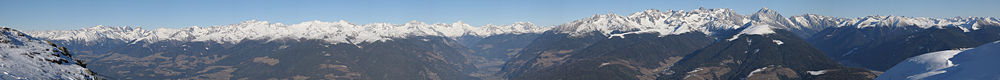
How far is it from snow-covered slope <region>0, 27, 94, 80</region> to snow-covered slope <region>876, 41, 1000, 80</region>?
124121mm

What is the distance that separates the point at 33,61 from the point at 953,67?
142m

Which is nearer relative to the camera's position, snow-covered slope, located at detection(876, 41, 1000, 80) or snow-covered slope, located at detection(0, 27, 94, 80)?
snow-covered slope, located at detection(0, 27, 94, 80)

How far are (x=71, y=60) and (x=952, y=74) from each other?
437 ft

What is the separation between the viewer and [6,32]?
7794 centimetres

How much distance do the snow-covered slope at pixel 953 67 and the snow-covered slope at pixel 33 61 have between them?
12412 cm

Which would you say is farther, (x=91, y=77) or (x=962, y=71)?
(x=962, y=71)

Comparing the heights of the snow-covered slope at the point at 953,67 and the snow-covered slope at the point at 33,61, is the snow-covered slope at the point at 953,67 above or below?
below

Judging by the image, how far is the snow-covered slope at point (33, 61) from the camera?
200ft

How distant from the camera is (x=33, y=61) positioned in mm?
65875

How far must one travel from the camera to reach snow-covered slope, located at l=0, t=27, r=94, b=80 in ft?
200

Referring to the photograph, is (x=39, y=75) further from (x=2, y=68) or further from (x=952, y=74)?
(x=952, y=74)

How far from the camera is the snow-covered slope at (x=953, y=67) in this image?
329ft

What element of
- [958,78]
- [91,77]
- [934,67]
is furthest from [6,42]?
[934,67]

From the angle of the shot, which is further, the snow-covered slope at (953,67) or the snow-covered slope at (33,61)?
the snow-covered slope at (953,67)
